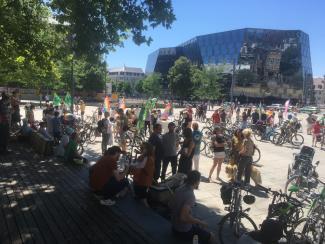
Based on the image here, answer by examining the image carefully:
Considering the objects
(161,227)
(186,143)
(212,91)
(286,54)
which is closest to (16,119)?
(186,143)

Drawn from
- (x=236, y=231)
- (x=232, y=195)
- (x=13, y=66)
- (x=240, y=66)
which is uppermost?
(x=240, y=66)

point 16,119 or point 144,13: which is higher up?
point 144,13

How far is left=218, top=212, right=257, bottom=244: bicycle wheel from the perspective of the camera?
594 cm

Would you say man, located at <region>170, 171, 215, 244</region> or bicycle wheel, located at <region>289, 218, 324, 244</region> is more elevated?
man, located at <region>170, 171, 215, 244</region>

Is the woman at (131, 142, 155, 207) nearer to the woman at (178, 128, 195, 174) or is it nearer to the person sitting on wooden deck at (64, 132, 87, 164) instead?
the woman at (178, 128, 195, 174)

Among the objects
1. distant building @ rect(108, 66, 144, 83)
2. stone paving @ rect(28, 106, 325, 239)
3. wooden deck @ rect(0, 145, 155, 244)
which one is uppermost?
distant building @ rect(108, 66, 144, 83)

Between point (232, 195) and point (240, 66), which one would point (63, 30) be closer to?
point (232, 195)

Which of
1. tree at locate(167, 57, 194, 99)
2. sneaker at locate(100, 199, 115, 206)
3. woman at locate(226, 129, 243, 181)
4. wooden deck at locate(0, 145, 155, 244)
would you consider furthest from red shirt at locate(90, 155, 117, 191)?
tree at locate(167, 57, 194, 99)

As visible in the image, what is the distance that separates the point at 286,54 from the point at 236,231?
9724cm

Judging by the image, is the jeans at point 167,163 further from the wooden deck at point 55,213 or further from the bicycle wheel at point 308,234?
the bicycle wheel at point 308,234

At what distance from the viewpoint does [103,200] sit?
6578mm

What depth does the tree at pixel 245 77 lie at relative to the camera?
91625 millimetres

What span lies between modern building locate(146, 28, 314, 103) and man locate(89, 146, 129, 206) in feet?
284

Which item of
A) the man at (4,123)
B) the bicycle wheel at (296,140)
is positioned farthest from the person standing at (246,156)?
the bicycle wheel at (296,140)
